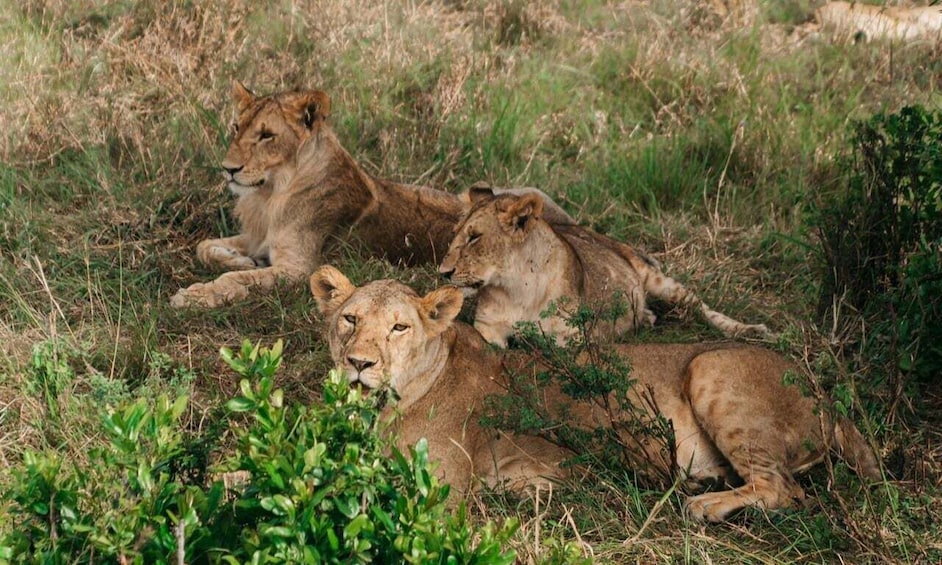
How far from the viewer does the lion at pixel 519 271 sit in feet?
19.3

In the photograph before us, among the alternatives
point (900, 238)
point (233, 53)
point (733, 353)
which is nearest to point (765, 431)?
point (733, 353)

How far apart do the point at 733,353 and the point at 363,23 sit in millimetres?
4954

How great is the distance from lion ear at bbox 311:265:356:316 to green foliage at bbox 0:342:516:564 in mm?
1379

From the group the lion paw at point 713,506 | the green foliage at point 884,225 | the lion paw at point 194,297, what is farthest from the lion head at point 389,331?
the green foliage at point 884,225

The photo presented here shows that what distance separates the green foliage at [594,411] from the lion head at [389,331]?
0.92 feet

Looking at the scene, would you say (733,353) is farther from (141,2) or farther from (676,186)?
(141,2)

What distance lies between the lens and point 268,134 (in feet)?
22.4

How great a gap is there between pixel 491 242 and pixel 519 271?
0.19 m

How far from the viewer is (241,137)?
6.79m

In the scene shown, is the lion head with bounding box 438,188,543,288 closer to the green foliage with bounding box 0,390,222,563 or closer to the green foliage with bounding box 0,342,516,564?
the green foliage with bounding box 0,342,516,564

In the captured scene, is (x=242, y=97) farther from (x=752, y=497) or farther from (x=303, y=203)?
(x=752, y=497)

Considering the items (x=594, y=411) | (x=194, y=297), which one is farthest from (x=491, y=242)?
(x=194, y=297)

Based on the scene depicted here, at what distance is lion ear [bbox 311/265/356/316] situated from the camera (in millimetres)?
4910

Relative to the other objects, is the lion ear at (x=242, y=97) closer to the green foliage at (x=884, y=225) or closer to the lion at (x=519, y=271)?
the lion at (x=519, y=271)
